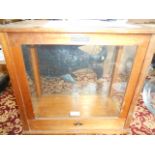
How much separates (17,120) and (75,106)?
0.41 m

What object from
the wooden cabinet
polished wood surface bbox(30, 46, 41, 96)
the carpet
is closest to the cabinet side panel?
the wooden cabinet

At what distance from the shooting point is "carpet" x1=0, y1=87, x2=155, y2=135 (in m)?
→ 1.11

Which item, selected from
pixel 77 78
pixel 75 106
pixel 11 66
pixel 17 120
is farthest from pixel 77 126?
pixel 11 66

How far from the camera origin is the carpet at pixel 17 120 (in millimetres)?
1112

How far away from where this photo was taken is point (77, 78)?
970mm

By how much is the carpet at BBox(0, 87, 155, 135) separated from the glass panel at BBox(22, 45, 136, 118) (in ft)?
0.74

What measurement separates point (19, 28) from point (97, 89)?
0.65m

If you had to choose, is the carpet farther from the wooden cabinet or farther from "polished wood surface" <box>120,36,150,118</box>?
"polished wood surface" <box>120,36,150,118</box>

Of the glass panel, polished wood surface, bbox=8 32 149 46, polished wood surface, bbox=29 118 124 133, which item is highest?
polished wood surface, bbox=8 32 149 46

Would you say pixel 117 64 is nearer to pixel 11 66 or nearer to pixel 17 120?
pixel 11 66
